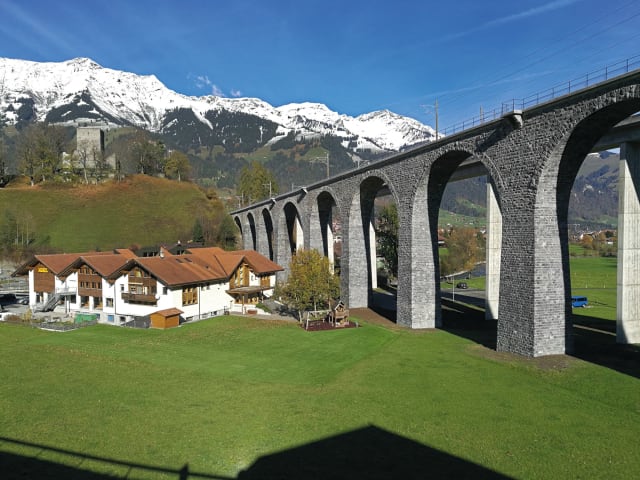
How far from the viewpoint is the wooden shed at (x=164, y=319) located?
3584 centimetres

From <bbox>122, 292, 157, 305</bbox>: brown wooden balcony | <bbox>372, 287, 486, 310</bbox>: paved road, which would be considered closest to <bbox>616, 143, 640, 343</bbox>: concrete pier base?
<bbox>372, 287, 486, 310</bbox>: paved road

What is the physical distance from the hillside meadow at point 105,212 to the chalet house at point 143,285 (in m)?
35.8

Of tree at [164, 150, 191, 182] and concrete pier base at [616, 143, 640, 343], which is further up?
tree at [164, 150, 191, 182]

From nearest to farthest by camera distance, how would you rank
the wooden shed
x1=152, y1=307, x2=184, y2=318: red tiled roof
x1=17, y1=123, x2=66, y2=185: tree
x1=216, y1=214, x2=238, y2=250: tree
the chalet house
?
the wooden shed, x1=152, y1=307, x2=184, y2=318: red tiled roof, the chalet house, x1=216, y1=214, x2=238, y2=250: tree, x1=17, y1=123, x2=66, y2=185: tree

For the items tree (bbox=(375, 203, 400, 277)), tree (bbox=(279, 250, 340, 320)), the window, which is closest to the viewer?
tree (bbox=(279, 250, 340, 320))

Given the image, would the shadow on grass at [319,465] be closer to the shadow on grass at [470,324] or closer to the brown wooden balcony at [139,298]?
the shadow on grass at [470,324]

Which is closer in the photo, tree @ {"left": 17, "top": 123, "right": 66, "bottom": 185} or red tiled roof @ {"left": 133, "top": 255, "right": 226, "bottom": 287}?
red tiled roof @ {"left": 133, "top": 255, "right": 226, "bottom": 287}

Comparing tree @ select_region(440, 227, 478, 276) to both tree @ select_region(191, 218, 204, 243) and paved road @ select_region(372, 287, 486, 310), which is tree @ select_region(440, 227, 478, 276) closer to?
paved road @ select_region(372, 287, 486, 310)

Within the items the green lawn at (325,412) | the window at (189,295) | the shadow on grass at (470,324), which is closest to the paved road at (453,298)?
the shadow on grass at (470,324)

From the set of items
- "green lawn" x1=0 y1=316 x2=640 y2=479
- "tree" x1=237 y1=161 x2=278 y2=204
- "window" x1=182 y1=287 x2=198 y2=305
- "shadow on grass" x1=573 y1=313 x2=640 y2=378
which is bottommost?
"green lawn" x1=0 y1=316 x2=640 y2=479

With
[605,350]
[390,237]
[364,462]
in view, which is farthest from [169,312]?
[390,237]

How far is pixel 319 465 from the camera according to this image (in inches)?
512

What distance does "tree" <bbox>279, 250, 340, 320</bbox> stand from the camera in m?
36.5

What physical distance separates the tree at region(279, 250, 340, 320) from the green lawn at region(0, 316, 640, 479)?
391 inches
